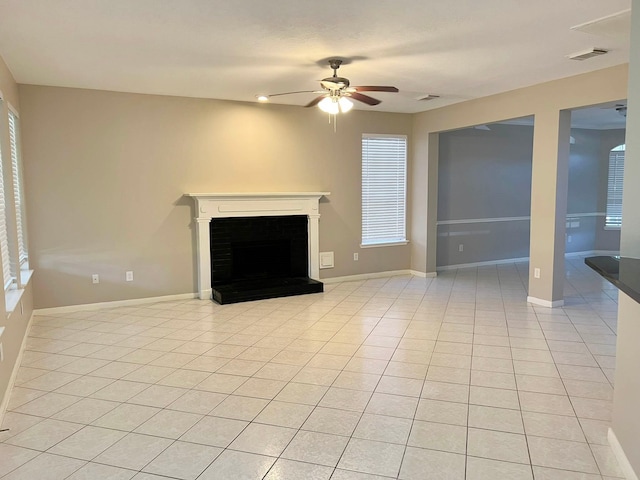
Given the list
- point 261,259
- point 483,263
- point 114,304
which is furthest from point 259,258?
point 483,263

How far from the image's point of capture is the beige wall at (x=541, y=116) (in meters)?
4.50

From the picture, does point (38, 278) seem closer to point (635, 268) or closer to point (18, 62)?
point (18, 62)

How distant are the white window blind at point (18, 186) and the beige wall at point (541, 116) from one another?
205 inches

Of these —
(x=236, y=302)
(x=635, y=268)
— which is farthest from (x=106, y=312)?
(x=635, y=268)

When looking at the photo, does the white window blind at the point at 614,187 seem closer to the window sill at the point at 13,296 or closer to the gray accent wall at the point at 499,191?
the gray accent wall at the point at 499,191

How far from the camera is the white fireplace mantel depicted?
18.6ft

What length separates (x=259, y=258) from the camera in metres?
6.23

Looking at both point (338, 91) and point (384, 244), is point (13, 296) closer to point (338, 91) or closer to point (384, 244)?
point (338, 91)

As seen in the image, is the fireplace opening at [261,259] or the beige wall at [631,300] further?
the fireplace opening at [261,259]

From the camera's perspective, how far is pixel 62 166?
5.03m

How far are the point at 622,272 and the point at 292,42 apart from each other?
2727mm

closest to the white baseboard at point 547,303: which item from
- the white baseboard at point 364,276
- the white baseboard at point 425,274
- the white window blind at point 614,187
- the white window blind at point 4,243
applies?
the white baseboard at point 425,274

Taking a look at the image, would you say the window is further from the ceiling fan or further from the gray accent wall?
the gray accent wall

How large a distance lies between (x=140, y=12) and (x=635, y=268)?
10.2 ft
